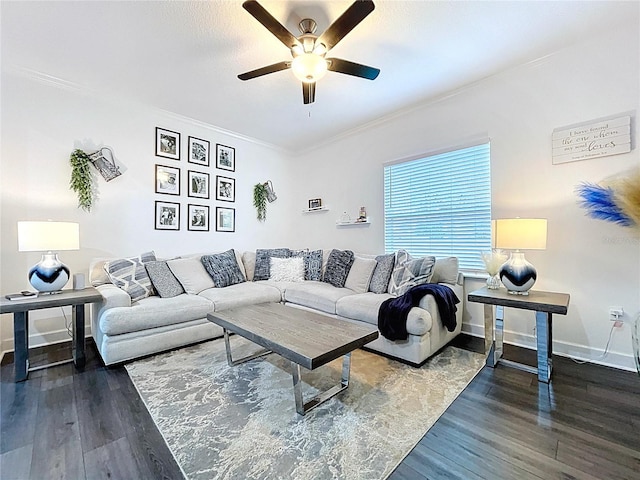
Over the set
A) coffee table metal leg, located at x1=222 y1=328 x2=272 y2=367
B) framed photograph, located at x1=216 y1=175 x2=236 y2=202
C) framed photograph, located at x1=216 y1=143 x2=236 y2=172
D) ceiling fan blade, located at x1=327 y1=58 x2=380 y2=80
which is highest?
ceiling fan blade, located at x1=327 y1=58 x2=380 y2=80

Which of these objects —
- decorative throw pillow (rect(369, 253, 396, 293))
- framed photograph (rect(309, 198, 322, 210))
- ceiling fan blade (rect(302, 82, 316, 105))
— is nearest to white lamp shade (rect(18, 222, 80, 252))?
ceiling fan blade (rect(302, 82, 316, 105))

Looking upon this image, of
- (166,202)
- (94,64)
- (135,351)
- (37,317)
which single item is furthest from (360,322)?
(94,64)

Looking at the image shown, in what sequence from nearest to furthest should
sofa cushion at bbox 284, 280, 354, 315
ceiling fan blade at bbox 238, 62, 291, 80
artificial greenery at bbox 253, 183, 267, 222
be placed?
1. ceiling fan blade at bbox 238, 62, 291, 80
2. sofa cushion at bbox 284, 280, 354, 315
3. artificial greenery at bbox 253, 183, 267, 222

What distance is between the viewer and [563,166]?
255 centimetres

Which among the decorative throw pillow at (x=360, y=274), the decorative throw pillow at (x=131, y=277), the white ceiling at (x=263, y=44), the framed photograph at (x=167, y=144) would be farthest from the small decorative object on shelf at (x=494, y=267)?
the framed photograph at (x=167, y=144)

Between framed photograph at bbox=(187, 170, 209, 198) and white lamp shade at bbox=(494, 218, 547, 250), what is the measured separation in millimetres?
3619

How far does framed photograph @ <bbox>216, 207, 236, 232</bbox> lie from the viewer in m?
4.23

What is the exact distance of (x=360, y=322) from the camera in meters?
2.71

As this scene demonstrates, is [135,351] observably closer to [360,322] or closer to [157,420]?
[157,420]

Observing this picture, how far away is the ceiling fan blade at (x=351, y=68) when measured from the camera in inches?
83.7

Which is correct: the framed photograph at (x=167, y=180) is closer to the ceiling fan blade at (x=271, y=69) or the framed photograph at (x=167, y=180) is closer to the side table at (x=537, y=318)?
the ceiling fan blade at (x=271, y=69)

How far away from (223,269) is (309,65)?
252 centimetres

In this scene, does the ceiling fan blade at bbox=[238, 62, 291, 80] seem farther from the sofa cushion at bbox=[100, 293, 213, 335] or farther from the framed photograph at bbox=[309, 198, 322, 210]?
the framed photograph at bbox=[309, 198, 322, 210]

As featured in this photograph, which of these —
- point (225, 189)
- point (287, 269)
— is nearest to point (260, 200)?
point (225, 189)
